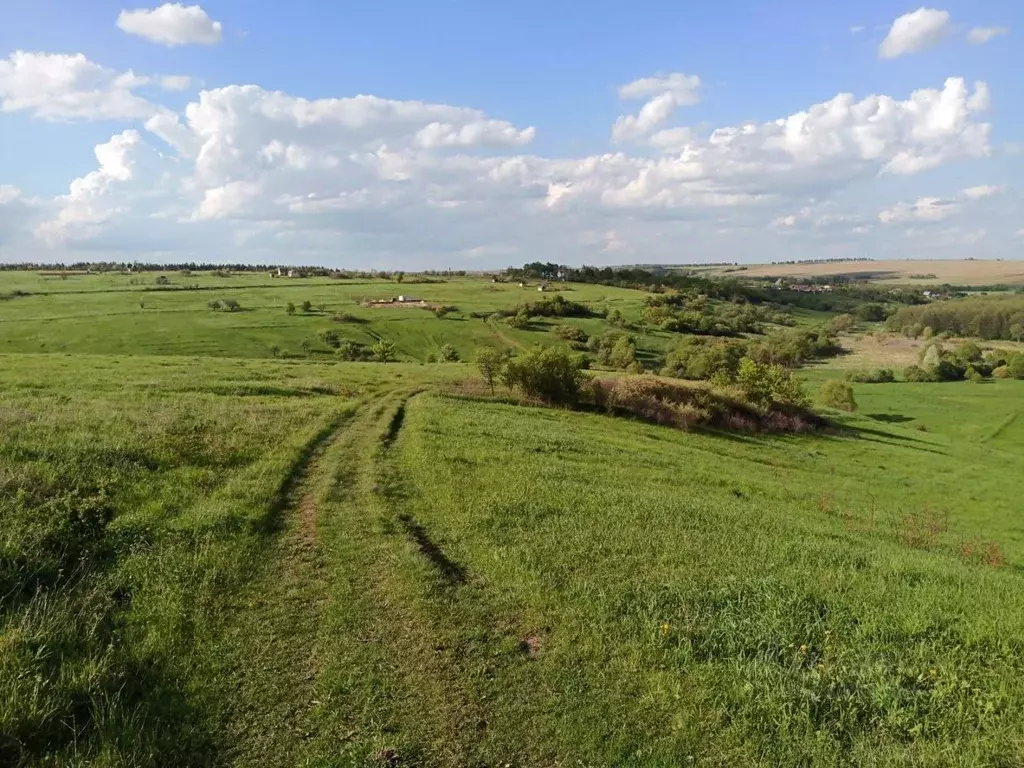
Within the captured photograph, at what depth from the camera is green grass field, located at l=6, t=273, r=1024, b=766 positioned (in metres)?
7.27

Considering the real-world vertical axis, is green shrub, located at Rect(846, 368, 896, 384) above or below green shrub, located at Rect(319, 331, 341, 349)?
below

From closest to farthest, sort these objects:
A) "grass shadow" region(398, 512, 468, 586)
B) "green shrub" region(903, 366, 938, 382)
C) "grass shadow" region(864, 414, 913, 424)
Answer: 1. "grass shadow" region(398, 512, 468, 586)
2. "grass shadow" region(864, 414, 913, 424)
3. "green shrub" region(903, 366, 938, 382)

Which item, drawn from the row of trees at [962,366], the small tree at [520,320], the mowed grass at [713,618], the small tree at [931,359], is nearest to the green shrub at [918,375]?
the row of trees at [962,366]

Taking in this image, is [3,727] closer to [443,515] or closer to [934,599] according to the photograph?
[443,515]

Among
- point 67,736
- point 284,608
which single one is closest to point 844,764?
point 284,608

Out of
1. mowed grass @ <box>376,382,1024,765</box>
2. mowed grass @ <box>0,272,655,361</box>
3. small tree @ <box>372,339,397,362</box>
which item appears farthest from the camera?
mowed grass @ <box>0,272,655,361</box>

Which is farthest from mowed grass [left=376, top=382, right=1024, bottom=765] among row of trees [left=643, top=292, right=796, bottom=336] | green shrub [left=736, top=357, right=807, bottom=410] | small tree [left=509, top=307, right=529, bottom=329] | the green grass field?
row of trees [left=643, top=292, right=796, bottom=336]

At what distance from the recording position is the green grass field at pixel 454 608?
→ 7.27m

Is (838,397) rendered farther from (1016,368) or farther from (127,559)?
(127,559)

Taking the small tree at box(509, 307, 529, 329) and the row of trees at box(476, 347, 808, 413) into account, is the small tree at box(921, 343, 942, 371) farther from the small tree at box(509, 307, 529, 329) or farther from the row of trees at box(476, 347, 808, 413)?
the row of trees at box(476, 347, 808, 413)

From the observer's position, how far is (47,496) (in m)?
12.8

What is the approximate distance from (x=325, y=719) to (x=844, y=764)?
19.9 ft

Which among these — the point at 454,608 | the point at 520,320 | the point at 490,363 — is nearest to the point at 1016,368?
the point at 520,320

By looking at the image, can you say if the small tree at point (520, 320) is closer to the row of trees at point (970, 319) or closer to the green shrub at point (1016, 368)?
the green shrub at point (1016, 368)
